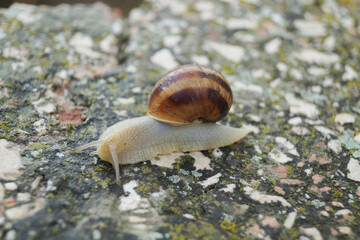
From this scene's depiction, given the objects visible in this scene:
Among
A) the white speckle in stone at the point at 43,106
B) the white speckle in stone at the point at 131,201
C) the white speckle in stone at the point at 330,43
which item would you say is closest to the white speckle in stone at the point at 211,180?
the white speckle in stone at the point at 131,201

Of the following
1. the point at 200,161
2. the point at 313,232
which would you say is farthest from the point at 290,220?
the point at 200,161

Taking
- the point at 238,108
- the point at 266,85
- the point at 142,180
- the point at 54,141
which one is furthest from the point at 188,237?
the point at 266,85

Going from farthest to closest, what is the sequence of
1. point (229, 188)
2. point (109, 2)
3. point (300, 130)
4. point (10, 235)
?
point (109, 2) → point (300, 130) → point (229, 188) → point (10, 235)

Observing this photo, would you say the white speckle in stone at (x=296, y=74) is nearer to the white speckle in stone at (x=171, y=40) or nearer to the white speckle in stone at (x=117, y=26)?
the white speckle in stone at (x=171, y=40)

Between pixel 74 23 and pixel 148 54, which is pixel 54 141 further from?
pixel 74 23

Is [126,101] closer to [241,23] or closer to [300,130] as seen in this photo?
[300,130]

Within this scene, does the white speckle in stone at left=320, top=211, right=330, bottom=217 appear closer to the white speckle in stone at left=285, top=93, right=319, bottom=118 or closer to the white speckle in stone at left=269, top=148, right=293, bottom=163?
the white speckle in stone at left=269, top=148, right=293, bottom=163
